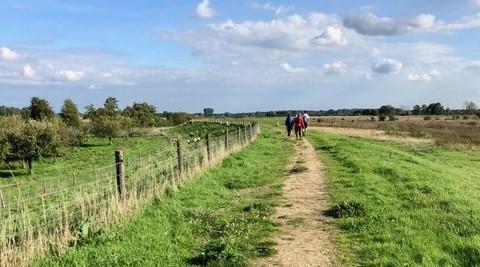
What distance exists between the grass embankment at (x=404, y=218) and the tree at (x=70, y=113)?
71.5 meters

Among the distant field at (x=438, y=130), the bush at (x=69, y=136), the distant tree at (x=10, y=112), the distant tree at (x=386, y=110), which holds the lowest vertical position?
the distant field at (x=438, y=130)

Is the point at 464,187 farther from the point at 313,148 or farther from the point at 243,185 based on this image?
the point at 313,148

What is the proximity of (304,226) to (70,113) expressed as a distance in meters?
80.9

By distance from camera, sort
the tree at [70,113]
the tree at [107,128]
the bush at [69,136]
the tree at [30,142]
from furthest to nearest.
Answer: the tree at [70,113] < the tree at [107,128] < the bush at [69,136] < the tree at [30,142]

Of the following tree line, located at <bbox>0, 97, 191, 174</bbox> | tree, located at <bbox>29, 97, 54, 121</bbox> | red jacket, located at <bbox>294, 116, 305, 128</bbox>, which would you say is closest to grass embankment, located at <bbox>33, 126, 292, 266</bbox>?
red jacket, located at <bbox>294, 116, 305, 128</bbox>

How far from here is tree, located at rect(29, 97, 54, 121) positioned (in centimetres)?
8019

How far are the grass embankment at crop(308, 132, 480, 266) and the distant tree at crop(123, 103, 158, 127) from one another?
86746 mm

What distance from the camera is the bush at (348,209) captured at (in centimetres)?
1092

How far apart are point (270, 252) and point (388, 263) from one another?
1.85 metres

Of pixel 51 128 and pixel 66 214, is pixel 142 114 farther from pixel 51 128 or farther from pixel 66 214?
pixel 66 214

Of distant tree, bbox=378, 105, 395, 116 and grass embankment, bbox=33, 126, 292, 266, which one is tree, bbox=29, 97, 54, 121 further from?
distant tree, bbox=378, 105, 395, 116

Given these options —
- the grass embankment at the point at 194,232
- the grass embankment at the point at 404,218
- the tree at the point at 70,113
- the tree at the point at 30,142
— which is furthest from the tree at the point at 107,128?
the grass embankment at the point at 404,218

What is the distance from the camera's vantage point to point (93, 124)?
74.3 m

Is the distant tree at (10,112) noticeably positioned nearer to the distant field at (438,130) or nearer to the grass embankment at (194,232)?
the distant field at (438,130)
